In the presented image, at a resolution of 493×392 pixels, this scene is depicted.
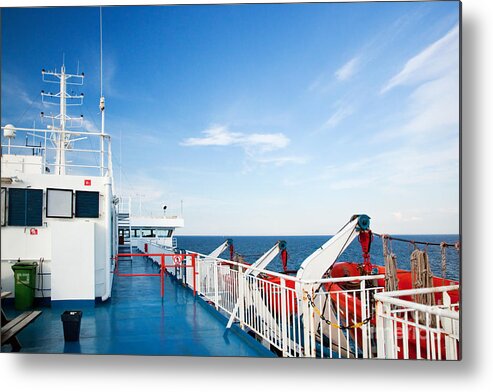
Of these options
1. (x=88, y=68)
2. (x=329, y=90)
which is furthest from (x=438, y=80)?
(x=88, y=68)

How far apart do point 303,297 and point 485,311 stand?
5.13ft

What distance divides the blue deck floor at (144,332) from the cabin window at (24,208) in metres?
1.08

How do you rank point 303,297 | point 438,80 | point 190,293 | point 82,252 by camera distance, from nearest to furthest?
point 303,297
point 438,80
point 82,252
point 190,293

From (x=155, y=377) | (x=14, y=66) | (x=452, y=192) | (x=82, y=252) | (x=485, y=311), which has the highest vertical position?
(x=14, y=66)

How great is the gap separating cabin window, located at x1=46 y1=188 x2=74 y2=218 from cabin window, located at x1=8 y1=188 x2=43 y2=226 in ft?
0.42

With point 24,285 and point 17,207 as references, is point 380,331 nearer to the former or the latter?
point 24,285

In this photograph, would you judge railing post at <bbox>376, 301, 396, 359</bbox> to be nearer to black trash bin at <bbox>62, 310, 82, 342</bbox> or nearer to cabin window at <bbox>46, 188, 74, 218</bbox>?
black trash bin at <bbox>62, 310, 82, 342</bbox>

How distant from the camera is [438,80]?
352cm

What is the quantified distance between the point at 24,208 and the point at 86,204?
2.38 ft

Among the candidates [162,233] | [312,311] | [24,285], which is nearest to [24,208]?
[24,285]

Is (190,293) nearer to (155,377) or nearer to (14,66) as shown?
(155,377)

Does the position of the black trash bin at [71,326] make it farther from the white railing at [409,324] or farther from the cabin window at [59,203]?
the white railing at [409,324]

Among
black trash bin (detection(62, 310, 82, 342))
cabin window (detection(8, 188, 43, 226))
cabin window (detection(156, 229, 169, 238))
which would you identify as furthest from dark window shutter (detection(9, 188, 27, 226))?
cabin window (detection(156, 229, 169, 238))

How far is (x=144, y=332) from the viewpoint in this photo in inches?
156
